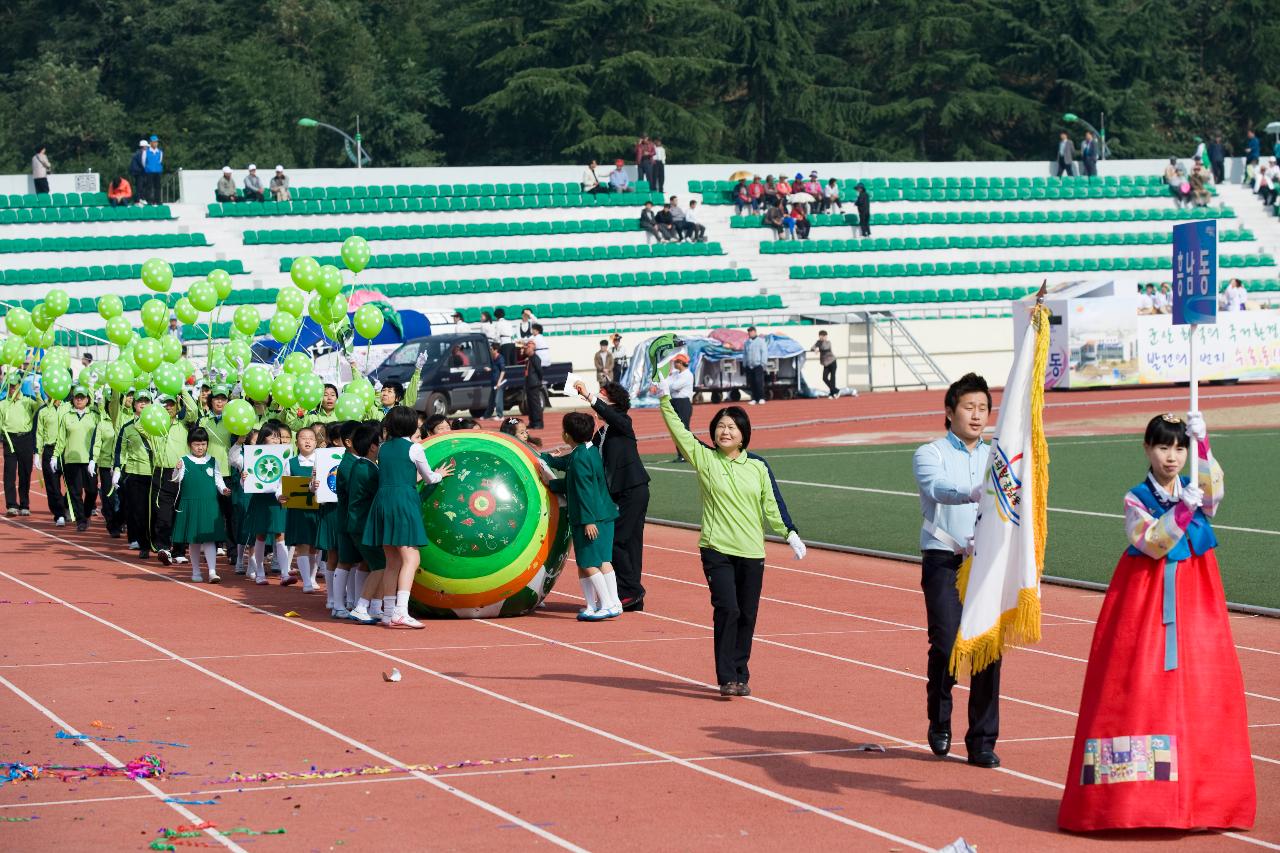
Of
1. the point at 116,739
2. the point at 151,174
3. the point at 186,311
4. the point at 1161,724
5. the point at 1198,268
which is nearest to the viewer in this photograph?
the point at 1161,724

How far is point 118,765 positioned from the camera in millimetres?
9188

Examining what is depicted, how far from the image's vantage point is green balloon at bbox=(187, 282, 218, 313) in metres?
19.4

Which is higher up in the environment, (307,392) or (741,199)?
(741,199)

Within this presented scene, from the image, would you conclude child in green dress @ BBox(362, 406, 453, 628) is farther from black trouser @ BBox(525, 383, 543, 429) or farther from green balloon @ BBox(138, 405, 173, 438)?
black trouser @ BBox(525, 383, 543, 429)

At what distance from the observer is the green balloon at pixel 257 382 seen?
17.2 metres

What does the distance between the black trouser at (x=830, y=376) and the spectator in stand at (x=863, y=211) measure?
9679 mm

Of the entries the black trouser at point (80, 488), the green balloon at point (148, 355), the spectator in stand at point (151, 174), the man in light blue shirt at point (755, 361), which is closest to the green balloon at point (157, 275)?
the green balloon at point (148, 355)

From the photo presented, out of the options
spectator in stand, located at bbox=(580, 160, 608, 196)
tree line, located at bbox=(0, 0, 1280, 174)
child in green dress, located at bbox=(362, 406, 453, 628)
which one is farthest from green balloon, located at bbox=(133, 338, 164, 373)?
tree line, located at bbox=(0, 0, 1280, 174)

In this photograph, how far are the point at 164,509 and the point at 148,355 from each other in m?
1.52

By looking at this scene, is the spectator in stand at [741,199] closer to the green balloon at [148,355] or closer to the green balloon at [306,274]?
the green balloon at [306,274]

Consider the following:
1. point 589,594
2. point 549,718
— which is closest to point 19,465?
point 589,594

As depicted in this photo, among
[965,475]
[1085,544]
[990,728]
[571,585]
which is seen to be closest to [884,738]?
[990,728]

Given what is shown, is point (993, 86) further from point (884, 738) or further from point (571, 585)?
point (884, 738)

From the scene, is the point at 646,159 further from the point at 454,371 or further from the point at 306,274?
the point at 306,274
